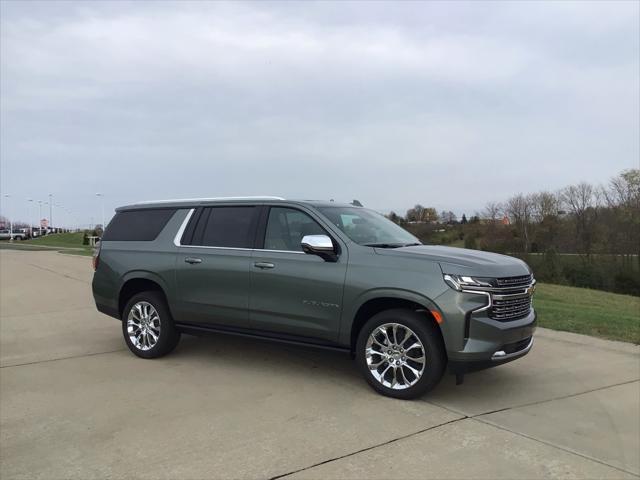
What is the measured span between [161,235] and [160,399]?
2240 millimetres

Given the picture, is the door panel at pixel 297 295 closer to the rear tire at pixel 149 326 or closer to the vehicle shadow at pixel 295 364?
the vehicle shadow at pixel 295 364

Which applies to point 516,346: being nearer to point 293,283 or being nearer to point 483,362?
point 483,362

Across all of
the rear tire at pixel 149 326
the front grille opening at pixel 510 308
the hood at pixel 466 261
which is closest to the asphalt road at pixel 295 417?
the rear tire at pixel 149 326

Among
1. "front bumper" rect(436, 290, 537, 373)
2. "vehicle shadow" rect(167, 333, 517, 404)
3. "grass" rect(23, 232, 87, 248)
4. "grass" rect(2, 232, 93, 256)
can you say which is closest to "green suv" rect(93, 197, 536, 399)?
"front bumper" rect(436, 290, 537, 373)

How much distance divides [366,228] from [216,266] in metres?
1.68

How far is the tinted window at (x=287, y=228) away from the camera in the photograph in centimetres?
558

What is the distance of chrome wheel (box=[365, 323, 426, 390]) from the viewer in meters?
4.81

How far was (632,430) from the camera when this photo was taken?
438 cm

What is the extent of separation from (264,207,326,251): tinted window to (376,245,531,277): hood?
2.77 feet

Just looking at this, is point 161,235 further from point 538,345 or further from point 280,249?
point 538,345

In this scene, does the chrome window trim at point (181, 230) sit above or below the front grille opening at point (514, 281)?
above

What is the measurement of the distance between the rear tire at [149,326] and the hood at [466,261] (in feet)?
9.17

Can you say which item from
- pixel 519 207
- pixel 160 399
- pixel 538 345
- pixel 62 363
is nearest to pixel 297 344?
pixel 160 399

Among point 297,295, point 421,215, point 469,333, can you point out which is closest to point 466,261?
point 469,333
